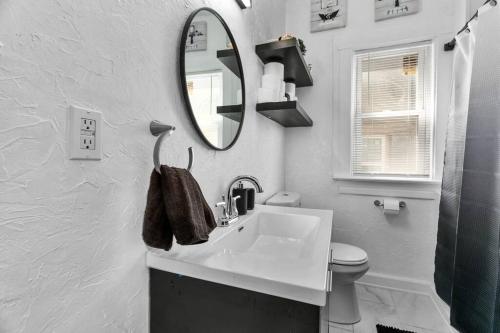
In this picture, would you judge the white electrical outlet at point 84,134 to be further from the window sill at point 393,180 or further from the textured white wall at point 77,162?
the window sill at point 393,180

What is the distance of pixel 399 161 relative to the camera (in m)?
1.98

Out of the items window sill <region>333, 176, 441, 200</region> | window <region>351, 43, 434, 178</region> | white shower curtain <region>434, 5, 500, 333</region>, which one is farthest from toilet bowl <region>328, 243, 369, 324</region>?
window <region>351, 43, 434, 178</region>

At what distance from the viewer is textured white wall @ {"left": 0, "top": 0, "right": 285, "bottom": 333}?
0.43 metres

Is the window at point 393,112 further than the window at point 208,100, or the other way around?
the window at point 393,112

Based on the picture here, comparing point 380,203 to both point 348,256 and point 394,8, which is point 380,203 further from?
point 394,8

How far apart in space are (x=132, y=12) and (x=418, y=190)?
7.09ft

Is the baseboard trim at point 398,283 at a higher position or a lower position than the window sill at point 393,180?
lower

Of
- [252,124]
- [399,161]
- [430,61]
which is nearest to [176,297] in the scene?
[252,124]

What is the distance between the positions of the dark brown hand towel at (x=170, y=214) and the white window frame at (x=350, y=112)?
1.74 m

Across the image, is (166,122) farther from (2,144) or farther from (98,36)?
(2,144)

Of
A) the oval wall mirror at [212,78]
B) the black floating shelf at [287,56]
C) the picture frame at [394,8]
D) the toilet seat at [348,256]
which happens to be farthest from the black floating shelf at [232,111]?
the picture frame at [394,8]

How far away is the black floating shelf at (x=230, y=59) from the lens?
3.66 ft

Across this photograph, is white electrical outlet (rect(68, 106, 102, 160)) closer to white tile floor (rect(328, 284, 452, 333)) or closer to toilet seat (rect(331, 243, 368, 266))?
toilet seat (rect(331, 243, 368, 266))

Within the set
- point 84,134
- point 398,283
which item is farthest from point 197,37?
point 398,283
